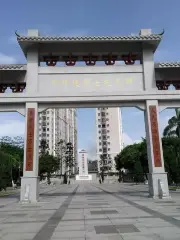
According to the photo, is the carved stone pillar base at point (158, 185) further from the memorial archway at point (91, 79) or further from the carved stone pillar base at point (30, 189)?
the carved stone pillar base at point (30, 189)

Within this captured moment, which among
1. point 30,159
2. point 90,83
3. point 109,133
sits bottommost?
point 30,159

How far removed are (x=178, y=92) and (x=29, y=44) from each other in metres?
10.3

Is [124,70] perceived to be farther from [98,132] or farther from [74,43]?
[98,132]

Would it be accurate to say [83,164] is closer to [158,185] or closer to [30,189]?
[158,185]

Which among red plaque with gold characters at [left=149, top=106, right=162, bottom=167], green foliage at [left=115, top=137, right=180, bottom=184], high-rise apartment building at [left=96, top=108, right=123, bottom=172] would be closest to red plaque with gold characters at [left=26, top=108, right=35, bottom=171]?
red plaque with gold characters at [left=149, top=106, right=162, bottom=167]

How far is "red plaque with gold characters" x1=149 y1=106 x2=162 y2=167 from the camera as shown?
59.8 feet

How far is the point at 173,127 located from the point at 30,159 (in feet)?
88.7

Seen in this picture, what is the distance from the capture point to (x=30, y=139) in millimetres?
18281

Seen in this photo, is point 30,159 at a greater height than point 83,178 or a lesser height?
greater

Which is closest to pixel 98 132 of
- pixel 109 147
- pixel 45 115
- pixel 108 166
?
pixel 109 147

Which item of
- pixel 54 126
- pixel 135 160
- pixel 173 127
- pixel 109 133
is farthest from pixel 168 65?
pixel 54 126

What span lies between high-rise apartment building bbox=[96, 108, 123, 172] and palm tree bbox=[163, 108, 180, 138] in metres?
61.2

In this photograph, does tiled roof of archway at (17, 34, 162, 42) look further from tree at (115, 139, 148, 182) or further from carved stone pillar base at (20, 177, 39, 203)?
tree at (115, 139, 148, 182)

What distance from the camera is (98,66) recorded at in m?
19.4
